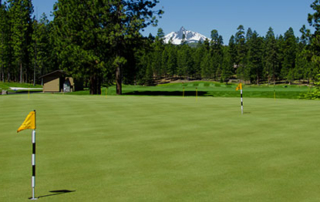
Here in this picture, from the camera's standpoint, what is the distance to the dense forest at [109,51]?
2243 inches

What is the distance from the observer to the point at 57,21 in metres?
63.6

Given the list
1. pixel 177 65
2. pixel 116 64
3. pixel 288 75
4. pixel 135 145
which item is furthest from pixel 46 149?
pixel 177 65

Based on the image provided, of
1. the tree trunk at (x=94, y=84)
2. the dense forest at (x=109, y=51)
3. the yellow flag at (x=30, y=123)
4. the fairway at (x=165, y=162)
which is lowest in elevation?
the fairway at (x=165, y=162)

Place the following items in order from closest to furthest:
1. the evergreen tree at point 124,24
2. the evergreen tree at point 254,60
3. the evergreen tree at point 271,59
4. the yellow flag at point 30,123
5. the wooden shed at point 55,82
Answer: the yellow flag at point 30,123
the evergreen tree at point 124,24
the wooden shed at point 55,82
the evergreen tree at point 254,60
the evergreen tree at point 271,59

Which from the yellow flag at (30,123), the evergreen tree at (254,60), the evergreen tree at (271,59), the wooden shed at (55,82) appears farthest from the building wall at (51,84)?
the evergreen tree at (271,59)

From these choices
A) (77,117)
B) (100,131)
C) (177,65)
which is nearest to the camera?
(100,131)

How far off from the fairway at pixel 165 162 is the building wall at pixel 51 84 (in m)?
70.6

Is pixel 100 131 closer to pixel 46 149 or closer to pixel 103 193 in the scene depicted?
pixel 46 149

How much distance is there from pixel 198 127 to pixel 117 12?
43139mm

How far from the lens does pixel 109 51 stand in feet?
196

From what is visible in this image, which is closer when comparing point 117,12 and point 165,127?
point 165,127

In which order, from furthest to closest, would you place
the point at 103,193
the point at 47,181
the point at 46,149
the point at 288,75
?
the point at 288,75 → the point at 46,149 → the point at 47,181 → the point at 103,193

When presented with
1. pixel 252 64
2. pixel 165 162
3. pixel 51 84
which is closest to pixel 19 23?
pixel 51 84

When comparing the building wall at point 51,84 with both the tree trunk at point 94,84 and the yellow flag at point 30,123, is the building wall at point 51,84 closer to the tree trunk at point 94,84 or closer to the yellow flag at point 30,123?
the tree trunk at point 94,84
